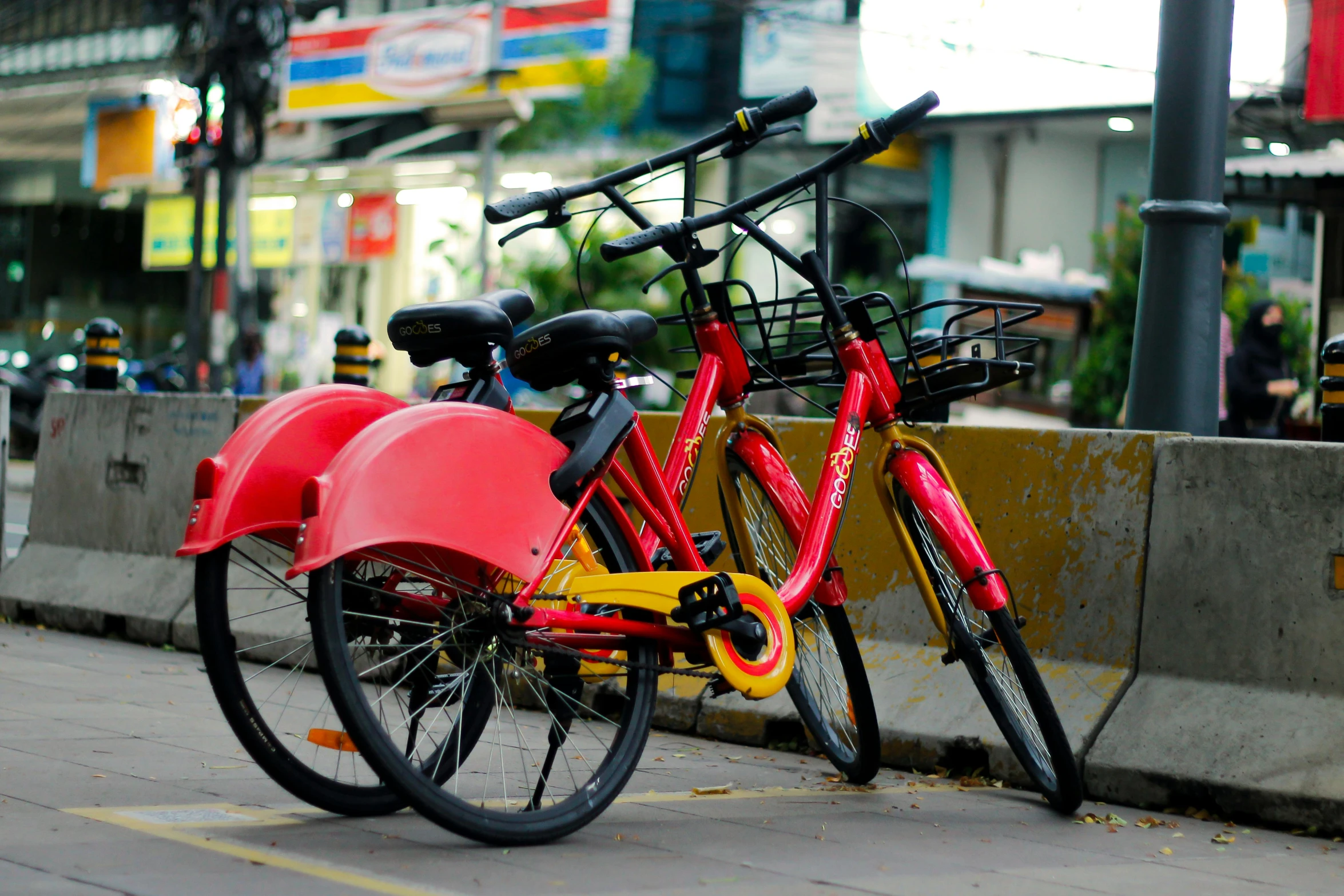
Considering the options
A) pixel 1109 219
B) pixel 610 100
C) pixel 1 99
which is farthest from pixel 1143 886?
pixel 1 99

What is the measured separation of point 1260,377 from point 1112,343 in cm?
Answer: 695

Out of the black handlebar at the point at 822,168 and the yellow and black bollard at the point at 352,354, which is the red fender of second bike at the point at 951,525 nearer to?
the black handlebar at the point at 822,168

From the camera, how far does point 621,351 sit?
12.2 feet

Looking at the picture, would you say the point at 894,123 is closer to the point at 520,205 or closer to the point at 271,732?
the point at 520,205

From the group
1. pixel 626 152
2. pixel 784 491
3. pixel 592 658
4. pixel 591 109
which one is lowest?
pixel 592 658

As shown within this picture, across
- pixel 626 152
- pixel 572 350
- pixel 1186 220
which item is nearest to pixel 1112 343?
pixel 626 152

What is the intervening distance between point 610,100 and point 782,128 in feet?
67.6

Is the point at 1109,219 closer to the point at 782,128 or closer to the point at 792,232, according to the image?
the point at 792,232

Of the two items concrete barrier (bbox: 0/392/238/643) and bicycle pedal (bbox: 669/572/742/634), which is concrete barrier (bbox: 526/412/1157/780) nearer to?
bicycle pedal (bbox: 669/572/742/634)

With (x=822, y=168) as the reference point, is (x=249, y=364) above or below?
below

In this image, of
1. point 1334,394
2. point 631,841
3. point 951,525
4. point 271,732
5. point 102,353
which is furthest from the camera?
point 102,353

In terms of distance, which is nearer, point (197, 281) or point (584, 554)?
point (584, 554)

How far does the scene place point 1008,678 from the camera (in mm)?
4293

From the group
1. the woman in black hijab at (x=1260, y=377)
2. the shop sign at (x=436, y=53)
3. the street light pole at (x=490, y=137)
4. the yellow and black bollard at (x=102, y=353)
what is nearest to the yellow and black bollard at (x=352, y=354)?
the yellow and black bollard at (x=102, y=353)
